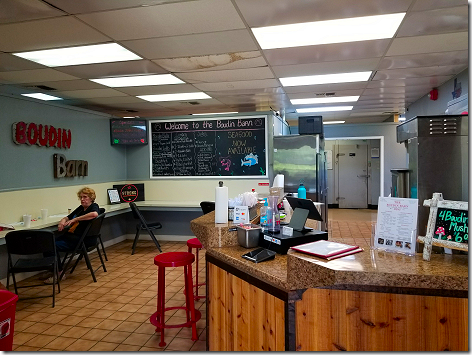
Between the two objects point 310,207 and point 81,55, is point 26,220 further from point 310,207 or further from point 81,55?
point 310,207

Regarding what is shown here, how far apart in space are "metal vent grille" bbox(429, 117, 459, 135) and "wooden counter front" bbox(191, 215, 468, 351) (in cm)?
284

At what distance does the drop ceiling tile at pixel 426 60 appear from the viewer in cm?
362

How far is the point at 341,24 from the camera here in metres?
2.84

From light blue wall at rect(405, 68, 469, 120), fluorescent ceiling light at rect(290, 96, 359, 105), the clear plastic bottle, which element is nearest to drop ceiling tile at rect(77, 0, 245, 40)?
the clear plastic bottle

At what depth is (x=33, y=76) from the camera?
4129mm

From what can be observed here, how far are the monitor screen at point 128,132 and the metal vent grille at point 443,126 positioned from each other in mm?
4729

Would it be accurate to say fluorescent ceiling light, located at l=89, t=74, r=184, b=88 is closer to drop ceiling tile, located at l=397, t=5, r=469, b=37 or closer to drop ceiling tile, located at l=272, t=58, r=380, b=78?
drop ceiling tile, located at l=272, t=58, r=380, b=78

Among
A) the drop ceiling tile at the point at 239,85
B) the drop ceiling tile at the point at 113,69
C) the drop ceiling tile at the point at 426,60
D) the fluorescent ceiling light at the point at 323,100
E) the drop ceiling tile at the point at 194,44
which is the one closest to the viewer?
the drop ceiling tile at the point at 194,44

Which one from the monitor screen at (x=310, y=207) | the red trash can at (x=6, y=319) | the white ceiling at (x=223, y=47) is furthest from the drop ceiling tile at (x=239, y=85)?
the red trash can at (x=6, y=319)

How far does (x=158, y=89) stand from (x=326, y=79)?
2.29m

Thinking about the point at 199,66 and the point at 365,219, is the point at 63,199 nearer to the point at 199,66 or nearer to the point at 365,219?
the point at 199,66

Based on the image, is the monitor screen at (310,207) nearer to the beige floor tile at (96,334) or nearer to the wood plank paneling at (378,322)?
the wood plank paneling at (378,322)

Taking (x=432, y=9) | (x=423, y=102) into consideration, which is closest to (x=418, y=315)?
(x=432, y=9)

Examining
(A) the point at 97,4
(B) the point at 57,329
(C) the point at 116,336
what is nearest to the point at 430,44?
(A) the point at 97,4
